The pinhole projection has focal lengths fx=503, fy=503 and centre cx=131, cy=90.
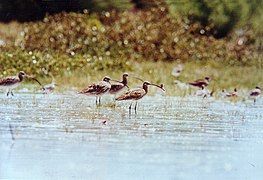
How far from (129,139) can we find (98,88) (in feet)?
0.52

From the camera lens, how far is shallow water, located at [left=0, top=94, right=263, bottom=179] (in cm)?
131

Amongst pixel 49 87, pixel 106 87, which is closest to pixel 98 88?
pixel 106 87

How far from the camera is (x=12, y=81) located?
134 centimetres

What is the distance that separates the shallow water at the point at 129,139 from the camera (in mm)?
1306

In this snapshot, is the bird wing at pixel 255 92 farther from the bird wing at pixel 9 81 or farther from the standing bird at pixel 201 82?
the bird wing at pixel 9 81

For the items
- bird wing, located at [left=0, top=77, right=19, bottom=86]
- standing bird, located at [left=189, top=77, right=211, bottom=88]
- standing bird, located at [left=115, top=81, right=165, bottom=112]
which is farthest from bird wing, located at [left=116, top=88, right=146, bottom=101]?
bird wing, located at [left=0, top=77, right=19, bottom=86]

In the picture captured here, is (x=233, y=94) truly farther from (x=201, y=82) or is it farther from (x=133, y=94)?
(x=133, y=94)

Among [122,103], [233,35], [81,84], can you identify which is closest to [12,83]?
[81,84]

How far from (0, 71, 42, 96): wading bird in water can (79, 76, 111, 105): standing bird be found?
0.13 metres

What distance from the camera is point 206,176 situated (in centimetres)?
130

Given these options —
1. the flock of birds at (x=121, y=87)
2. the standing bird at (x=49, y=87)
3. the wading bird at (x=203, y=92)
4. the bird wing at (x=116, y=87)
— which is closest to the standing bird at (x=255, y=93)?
the flock of birds at (x=121, y=87)

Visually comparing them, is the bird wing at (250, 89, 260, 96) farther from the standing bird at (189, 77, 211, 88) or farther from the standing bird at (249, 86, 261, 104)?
the standing bird at (189, 77, 211, 88)

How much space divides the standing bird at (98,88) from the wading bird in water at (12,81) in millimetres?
134

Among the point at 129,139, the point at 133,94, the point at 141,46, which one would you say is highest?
the point at 141,46
